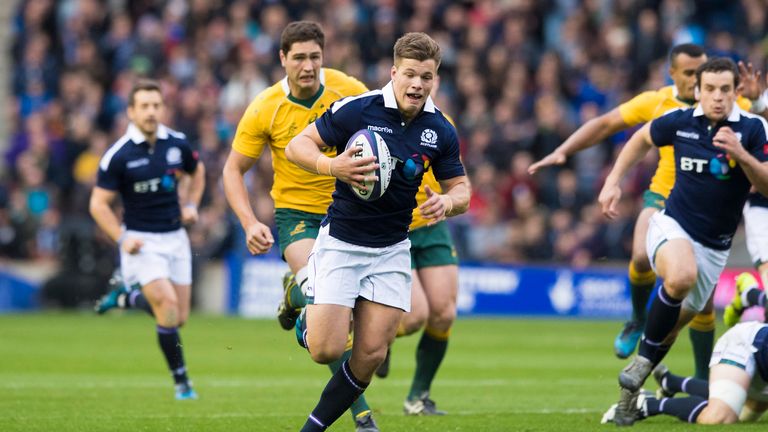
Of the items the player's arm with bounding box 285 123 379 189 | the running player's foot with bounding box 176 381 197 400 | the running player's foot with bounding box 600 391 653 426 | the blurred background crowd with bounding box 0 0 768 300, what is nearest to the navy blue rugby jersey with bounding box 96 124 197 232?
the running player's foot with bounding box 176 381 197 400

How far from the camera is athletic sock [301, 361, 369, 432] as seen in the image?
25.7 feet

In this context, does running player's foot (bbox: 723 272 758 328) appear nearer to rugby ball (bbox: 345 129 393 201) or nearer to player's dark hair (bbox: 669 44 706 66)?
player's dark hair (bbox: 669 44 706 66)

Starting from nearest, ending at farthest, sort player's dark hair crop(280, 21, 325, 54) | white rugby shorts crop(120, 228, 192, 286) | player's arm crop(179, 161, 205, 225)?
player's dark hair crop(280, 21, 325, 54)
white rugby shorts crop(120, 228, 192, 286)
player's arm crop(179, 161, 205, 225)

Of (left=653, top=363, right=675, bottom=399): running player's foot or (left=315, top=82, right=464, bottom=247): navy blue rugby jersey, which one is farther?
(left=653, top=363, right=675, bottom=399): running player's foot

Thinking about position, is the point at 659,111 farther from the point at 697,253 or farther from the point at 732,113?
the point at 697,253

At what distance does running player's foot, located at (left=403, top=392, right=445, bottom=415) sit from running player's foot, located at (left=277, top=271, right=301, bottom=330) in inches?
52.4

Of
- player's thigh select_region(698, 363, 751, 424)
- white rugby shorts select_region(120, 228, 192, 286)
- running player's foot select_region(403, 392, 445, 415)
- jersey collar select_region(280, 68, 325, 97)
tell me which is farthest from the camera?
white rugby shorts select_region(120, 228, 192, 286)

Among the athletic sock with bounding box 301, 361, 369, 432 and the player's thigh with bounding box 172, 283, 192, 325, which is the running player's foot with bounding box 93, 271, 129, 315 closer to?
the player's thigh with bounding box 172, 283, 192, 325

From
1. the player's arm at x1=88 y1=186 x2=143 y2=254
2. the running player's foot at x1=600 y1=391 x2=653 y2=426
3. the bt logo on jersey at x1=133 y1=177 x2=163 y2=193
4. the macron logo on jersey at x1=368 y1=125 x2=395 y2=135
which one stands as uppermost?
the macron logo on jersey at x1=368 y1=125 x2=395 y2=135

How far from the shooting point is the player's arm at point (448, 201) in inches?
294

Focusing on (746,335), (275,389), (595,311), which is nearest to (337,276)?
(746,335)

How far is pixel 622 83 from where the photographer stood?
22.8 meters

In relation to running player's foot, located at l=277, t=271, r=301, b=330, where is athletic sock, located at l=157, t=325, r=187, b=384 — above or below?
below

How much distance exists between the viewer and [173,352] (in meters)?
11.9
